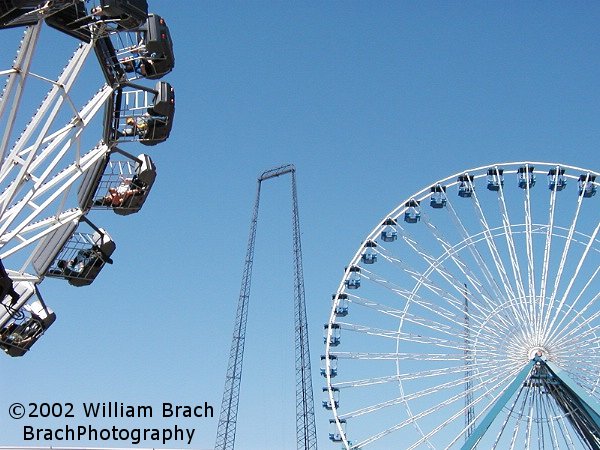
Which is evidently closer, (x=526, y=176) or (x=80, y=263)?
(x=80, y=263)

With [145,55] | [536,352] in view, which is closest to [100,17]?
[145,55]

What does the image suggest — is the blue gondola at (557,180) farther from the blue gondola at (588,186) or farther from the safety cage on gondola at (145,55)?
the safety cage on gondola at (145,55)

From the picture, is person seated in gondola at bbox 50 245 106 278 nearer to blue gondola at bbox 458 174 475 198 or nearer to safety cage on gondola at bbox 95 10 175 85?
safety cage on gondola at bbox 95 10 175 85

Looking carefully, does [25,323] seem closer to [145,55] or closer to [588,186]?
[145,55]

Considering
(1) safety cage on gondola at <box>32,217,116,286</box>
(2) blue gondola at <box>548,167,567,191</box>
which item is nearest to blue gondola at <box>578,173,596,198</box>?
(2) blue gondola at <box>548,167,567,191</box>

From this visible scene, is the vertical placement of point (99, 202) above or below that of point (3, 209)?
above

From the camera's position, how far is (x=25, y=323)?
34.2 m

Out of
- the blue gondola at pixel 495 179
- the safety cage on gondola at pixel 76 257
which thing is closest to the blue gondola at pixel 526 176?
the blue gondola at pixel 495 179

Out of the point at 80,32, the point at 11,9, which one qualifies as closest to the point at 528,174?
the point at 80,32

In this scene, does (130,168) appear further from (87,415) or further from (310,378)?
(310,378)

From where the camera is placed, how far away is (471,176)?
5731 centimetres

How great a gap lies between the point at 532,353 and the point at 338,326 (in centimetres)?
1103

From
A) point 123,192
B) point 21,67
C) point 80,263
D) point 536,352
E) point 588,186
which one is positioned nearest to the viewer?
point 21,67

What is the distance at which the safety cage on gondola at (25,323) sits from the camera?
3334cm
